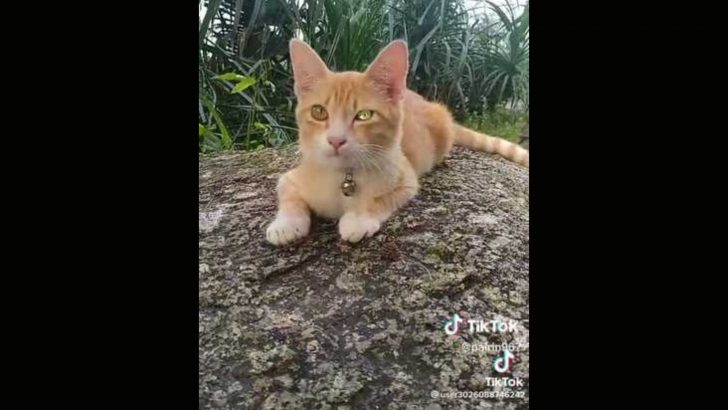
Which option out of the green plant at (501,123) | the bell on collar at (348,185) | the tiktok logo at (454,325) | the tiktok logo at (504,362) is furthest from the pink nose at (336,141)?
the tiktok logo at (504,362)

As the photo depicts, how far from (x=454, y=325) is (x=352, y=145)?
24.6 inches

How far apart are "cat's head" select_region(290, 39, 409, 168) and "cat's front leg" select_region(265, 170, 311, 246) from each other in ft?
0.56

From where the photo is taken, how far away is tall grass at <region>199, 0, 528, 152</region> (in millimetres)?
2182

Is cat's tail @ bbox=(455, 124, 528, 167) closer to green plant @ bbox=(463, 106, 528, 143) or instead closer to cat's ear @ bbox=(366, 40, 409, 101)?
green plant @ bbox=(463, 106, 528, 143)

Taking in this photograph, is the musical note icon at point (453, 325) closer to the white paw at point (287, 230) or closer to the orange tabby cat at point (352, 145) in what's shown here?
the orange tabby cat at point (352, 145)

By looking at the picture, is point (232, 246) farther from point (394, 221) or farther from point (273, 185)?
point (394, 221)

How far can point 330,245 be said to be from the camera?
85.4 inches

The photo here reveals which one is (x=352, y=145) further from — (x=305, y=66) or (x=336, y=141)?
(x=305, y=66)

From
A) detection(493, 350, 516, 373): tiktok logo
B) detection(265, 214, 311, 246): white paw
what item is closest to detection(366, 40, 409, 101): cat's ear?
detection(265, 214, 311, 246): white paw

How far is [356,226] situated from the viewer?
84.6 inches

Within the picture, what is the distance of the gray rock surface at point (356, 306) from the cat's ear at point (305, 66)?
258 millimetres

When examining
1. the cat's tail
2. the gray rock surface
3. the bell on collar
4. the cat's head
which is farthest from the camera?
the cat's tail

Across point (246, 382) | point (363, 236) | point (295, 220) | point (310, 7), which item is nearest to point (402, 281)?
point (363, 236)

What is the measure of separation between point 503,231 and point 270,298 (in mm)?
Answer: 782
